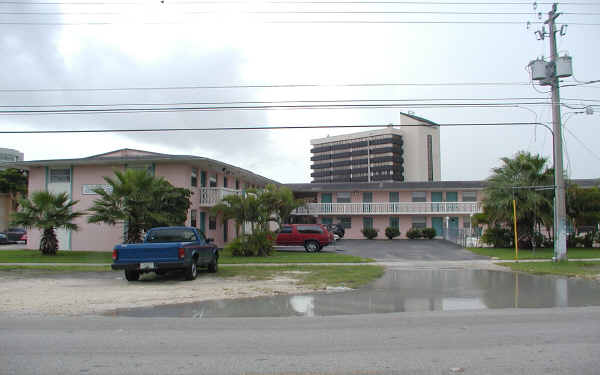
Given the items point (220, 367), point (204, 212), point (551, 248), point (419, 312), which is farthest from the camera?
point (204, 212)

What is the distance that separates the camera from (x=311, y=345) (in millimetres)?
6570

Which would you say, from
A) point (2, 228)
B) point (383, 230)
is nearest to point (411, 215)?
point (383, 230)

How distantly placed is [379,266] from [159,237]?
8.46 m

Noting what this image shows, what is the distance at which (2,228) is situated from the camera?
154 ft

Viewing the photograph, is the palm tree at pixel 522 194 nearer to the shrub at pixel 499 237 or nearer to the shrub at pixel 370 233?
the shrub at pixel 499 237

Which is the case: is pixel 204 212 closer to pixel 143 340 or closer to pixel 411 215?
pixel 411 215

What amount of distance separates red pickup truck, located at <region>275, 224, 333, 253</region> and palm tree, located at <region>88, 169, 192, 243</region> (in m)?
7.31

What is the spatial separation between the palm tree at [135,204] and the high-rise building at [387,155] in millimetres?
90609

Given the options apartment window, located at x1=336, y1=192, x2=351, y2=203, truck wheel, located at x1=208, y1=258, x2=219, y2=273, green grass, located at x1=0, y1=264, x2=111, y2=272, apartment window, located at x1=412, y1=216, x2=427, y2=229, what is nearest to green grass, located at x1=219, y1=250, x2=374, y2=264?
truck wheel, located at x1=208, y1=258, x2=219, y2=273

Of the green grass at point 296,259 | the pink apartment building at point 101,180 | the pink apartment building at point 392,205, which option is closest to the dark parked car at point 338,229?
the pink apartment building at point 392,205

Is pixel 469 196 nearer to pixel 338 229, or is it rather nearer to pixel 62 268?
pixel 338 229

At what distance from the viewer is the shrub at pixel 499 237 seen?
2786 cm

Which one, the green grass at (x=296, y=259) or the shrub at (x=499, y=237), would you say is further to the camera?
the shrub at (x=499, y=237)

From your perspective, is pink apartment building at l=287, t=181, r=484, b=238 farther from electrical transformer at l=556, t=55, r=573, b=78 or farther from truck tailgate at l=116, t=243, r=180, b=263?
truck tailgate at l=116, t=243, r=180, b=263
